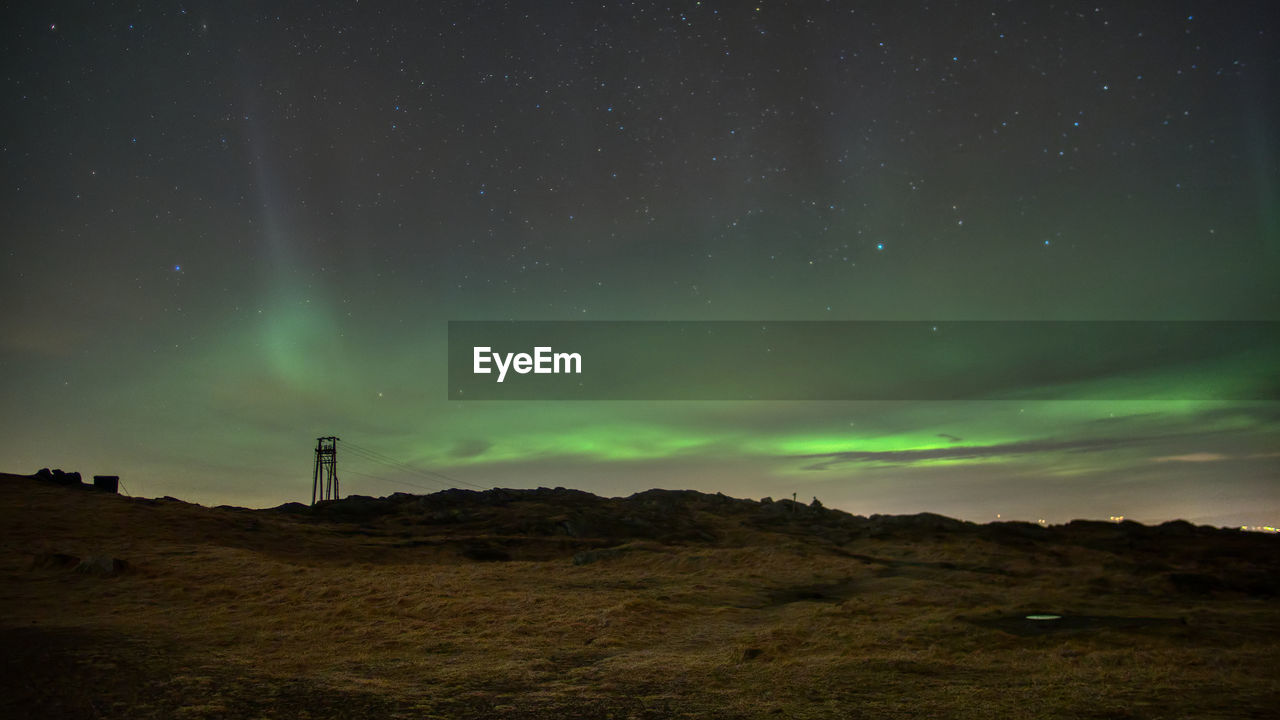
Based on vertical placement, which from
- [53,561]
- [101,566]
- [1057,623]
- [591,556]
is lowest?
[591,556]

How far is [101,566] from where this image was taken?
1744 centimetres

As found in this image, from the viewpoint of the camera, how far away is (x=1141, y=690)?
7.97m

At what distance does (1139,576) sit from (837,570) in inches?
586

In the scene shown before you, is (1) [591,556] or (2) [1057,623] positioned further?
(1) [591,556]

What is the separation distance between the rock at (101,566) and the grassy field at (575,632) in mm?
511

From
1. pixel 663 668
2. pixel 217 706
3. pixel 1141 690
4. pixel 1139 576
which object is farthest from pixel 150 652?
pixel 1139 576

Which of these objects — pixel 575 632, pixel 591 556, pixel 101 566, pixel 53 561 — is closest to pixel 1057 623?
pixel 575 632

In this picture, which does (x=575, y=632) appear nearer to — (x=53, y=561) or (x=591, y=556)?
(x=53, y=561)

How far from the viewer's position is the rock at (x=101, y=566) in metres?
17.2

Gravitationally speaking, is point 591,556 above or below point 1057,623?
below

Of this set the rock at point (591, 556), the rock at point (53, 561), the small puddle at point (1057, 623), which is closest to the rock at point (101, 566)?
the rock at point (53, 561)

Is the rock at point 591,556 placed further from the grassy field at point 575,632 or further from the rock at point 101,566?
the rock at point 101,566

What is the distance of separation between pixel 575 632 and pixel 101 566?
45.7 ft

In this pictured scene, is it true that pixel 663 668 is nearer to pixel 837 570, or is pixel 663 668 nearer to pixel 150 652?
pixel 150 652
